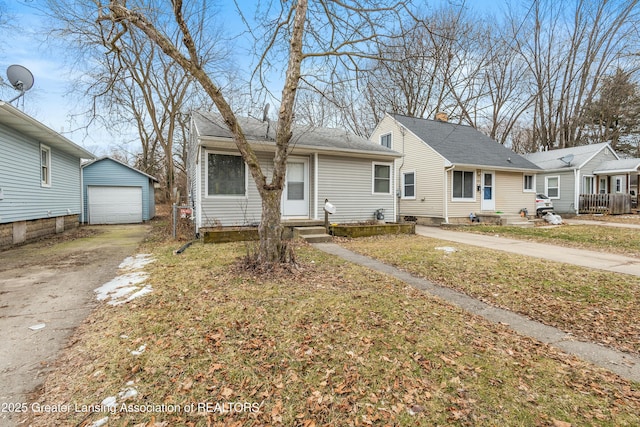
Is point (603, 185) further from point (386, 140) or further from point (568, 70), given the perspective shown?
point (386, 140)

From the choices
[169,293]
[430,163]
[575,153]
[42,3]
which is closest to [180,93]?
[42,3]

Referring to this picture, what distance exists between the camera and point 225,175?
9.31 metres

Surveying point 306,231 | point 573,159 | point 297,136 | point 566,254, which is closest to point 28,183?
point 297,136

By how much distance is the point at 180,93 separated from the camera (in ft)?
67.3

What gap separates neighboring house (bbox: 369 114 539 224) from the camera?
14039mm

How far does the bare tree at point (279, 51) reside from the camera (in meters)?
4.83

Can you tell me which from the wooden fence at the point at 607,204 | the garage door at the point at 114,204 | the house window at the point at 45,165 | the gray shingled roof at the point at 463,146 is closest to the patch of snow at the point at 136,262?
the house window at the point at 45,165

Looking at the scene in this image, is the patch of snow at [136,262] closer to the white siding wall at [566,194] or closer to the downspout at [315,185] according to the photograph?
the downspout at [315,185]

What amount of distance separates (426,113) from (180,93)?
17.6 m

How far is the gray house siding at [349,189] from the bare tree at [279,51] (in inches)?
177

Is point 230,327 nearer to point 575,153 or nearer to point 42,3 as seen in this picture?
point 42,3

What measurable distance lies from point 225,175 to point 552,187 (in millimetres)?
20618

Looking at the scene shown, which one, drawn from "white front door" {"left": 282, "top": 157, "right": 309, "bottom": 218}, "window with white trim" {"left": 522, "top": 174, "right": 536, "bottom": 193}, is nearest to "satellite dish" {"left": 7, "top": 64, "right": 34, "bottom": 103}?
"white front door" {"left": 282, "top": 157, "right": 309, "bottom": 218}

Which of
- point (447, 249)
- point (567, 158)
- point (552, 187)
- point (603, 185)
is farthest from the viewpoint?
point (603, 185)
